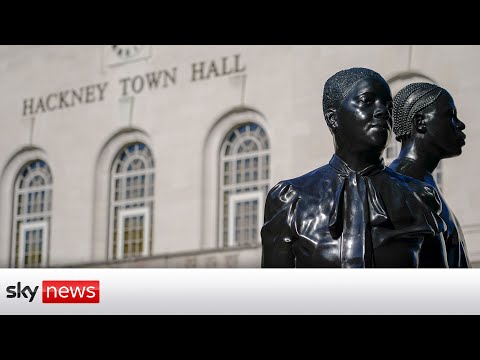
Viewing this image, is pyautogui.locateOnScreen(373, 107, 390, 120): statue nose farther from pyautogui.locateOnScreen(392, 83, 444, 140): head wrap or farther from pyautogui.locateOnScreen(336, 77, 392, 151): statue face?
pyautogui.locateOnScreen(392, 83, 444, 140): head wrap

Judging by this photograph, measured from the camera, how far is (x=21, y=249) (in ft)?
146

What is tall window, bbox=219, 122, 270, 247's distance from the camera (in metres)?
39.2

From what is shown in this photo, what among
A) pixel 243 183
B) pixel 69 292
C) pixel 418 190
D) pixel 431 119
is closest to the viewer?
pixel 69 292

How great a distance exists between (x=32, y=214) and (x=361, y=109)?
1516 inches

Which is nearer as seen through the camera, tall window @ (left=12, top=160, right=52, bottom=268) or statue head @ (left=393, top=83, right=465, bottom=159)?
statue head @ (left=393, top=83, right=465, bottom=159)

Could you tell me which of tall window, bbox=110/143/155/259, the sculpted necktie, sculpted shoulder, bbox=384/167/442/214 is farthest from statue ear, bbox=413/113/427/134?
tall window, bbox=110/143/155/259

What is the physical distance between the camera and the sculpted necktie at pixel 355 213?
22.6ft

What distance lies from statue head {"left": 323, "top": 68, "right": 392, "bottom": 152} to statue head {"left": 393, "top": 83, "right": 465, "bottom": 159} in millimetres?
813

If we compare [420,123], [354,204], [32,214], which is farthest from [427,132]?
[32,214]

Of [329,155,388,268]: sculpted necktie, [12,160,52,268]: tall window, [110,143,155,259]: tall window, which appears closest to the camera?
[329,155,388,268]: sculpted necktie

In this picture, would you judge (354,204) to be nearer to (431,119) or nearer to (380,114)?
(380,114)

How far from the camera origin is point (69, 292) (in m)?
6.68

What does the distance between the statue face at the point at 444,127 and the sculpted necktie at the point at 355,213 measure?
84 centimetres

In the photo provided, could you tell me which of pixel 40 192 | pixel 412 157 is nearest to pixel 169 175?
pixel 40 192
